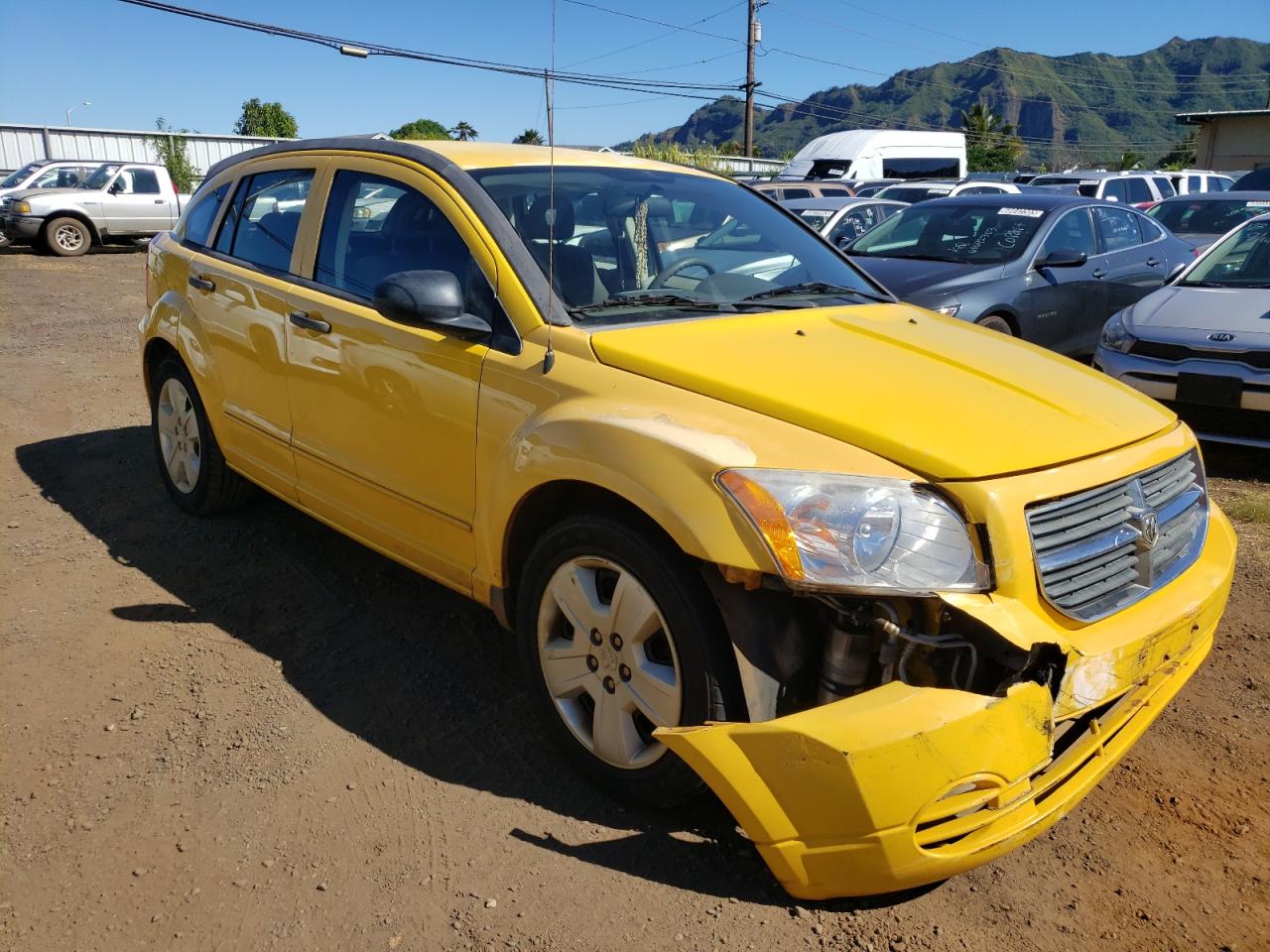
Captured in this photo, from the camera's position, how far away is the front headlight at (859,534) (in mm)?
2127

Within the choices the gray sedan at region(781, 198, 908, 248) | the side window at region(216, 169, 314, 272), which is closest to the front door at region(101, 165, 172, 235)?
the gray sedan at region(781, 198, 908, 248)

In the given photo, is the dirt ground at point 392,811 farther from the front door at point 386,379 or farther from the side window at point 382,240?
the side window at point 382,240

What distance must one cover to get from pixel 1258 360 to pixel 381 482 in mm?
5020

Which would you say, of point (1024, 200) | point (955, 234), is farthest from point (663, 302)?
point (1024, 200)

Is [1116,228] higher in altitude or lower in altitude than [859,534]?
higher

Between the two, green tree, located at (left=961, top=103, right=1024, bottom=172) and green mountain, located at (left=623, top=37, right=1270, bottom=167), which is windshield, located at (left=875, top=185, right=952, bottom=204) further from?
green mountain, located at (left=623, top=37, right=1270, bottom=167)

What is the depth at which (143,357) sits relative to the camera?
16.3 ft

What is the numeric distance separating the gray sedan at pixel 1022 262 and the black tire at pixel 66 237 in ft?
53.1

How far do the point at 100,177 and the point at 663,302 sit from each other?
20.0m

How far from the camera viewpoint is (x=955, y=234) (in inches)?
322

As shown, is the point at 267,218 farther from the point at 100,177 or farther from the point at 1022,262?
the point at 100,177

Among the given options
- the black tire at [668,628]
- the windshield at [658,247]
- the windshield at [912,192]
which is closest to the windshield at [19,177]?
the windshield at [912,192]

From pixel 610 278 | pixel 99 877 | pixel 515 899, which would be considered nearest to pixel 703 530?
pixel 515 899

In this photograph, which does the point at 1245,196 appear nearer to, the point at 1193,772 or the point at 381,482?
the point at 1193,772
